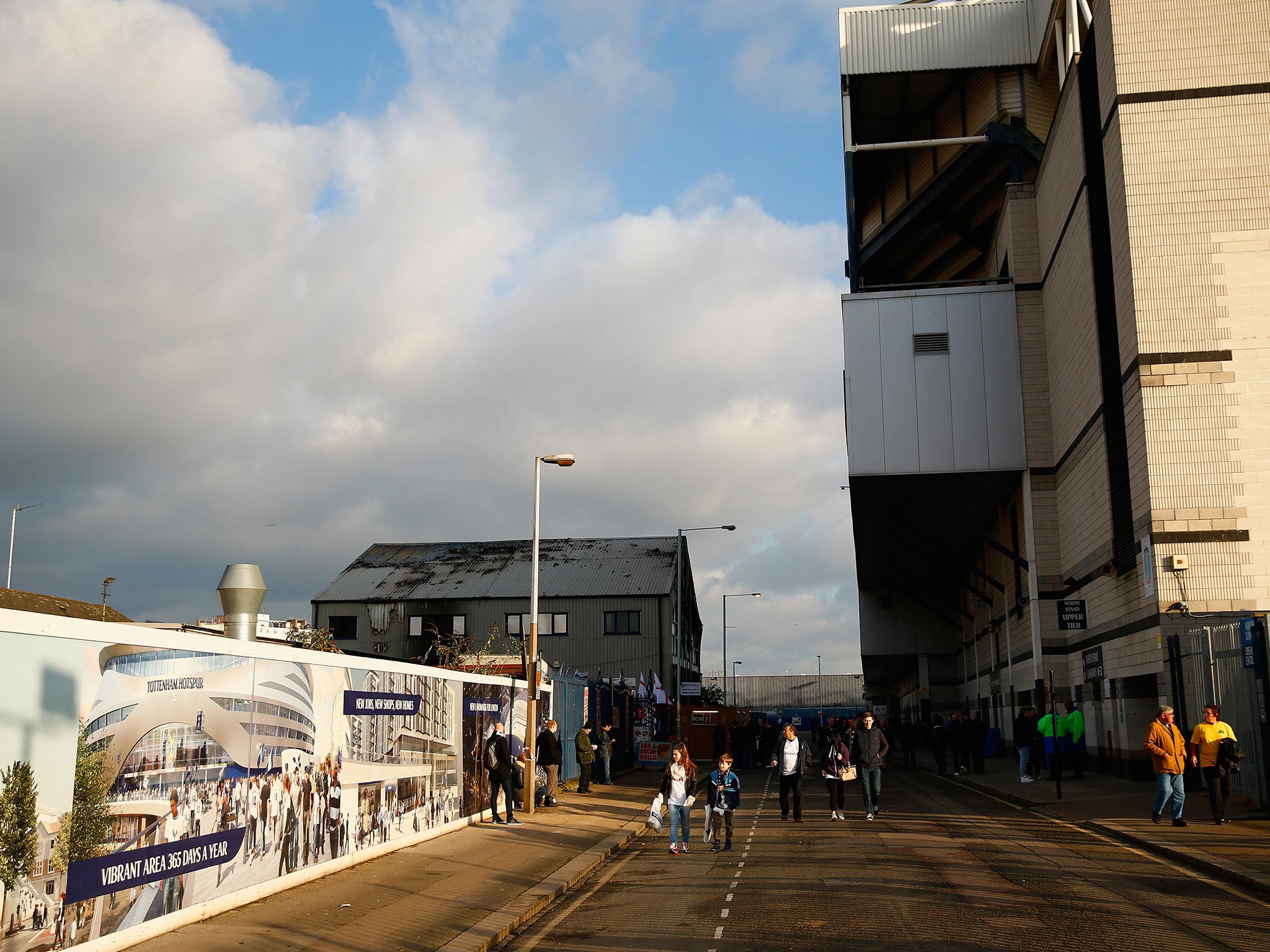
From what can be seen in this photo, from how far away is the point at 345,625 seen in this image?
2285 inches

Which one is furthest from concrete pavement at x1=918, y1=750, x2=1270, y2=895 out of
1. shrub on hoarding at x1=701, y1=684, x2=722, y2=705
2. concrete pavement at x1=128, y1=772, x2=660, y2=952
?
shrub on hoarding at x1=701, y1=684, x2=722, y2=705

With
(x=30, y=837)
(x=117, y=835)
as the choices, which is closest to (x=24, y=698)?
(x=30, y=837)

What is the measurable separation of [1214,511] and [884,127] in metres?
22.1

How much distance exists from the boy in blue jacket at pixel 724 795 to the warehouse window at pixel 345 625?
45.6m

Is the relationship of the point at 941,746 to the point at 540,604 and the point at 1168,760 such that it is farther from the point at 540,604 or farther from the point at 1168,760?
the point at 540,604

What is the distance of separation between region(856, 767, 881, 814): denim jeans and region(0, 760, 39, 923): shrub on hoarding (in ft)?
46.2

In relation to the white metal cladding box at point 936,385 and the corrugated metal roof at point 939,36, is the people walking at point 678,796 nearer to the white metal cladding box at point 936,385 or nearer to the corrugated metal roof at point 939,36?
the white metal cladding box at point 936,385

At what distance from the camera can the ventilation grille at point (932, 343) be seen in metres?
32.2

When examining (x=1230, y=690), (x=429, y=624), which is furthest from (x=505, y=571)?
(x=1230, y=690)

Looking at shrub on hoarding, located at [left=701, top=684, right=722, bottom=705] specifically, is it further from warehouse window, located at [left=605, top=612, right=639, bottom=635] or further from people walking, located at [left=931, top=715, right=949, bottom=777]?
people walking, located at [left=931, top=715, right=949, bottom=777]

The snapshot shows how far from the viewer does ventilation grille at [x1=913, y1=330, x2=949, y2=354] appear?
3219 cm

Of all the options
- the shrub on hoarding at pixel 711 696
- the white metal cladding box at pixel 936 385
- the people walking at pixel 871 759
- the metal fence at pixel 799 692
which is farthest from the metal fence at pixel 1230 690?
the metal fence at pixel 799 692

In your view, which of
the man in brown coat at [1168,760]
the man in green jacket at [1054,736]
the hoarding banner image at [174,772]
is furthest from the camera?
the man in green jacket at [1054,736]

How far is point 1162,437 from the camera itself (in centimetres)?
2198
